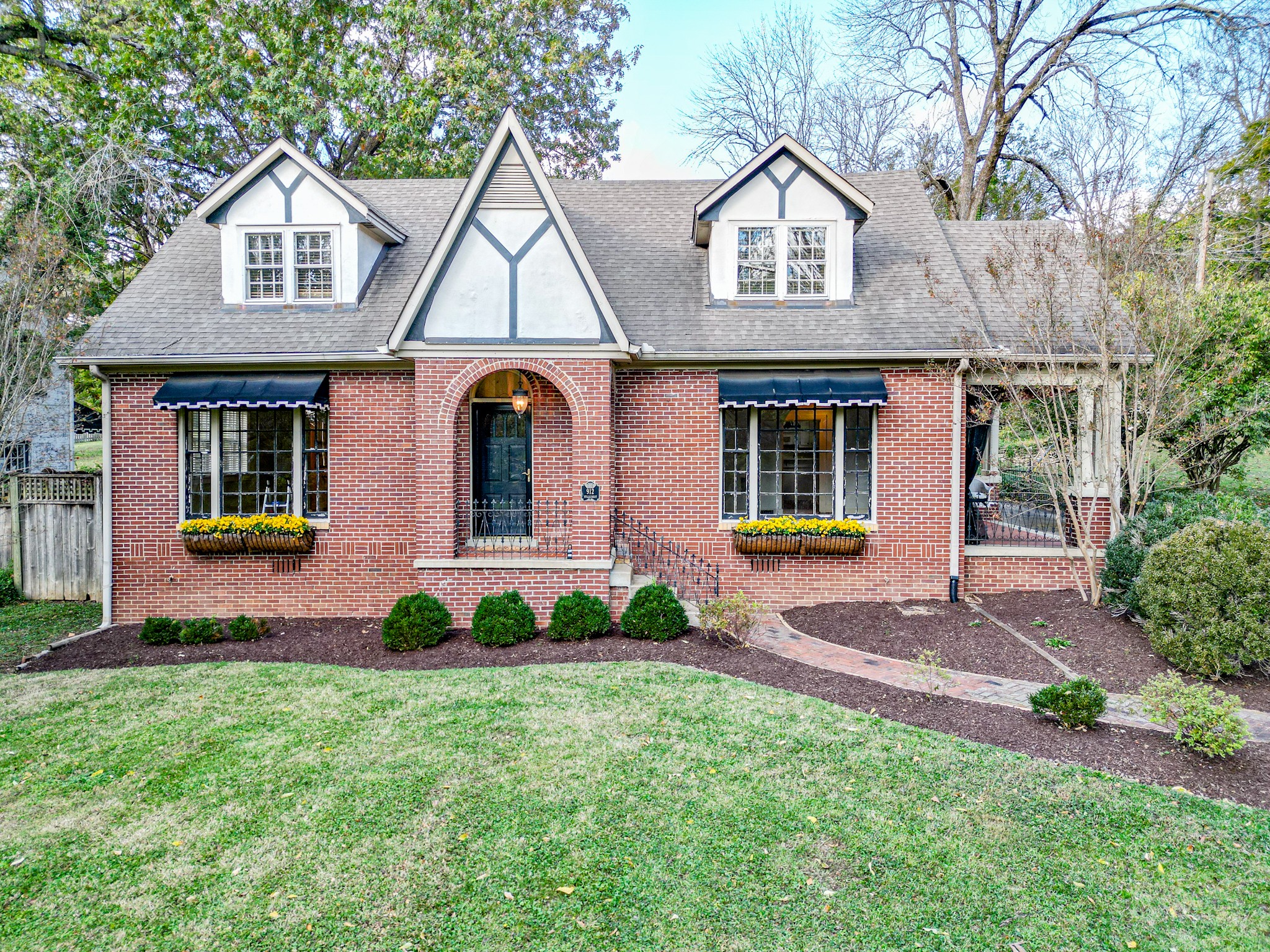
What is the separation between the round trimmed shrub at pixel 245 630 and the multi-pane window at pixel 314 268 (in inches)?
202

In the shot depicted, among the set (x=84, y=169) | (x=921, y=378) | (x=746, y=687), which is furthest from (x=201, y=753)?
(x=84, y=169)

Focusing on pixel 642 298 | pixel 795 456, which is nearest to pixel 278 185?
pixel 642 298

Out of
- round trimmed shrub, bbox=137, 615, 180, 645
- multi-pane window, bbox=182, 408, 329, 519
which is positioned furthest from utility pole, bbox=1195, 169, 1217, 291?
round trimmed shrub, bbox=137, 615, 180, 645

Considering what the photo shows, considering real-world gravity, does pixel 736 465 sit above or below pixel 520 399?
below

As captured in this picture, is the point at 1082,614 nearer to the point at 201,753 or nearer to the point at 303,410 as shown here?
the point at 201,753

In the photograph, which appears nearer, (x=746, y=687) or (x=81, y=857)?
(x=81, y=857)

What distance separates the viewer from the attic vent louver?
9.58 meters

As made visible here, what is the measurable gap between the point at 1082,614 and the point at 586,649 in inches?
260

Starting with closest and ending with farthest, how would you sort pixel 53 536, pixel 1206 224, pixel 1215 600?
1. pixel 1215 600
2. pixel 53 536
3. pixel 1206 224

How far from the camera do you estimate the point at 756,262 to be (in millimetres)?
11391

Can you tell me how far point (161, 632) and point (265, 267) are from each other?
573 cm

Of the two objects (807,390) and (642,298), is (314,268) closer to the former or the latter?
(642,298)

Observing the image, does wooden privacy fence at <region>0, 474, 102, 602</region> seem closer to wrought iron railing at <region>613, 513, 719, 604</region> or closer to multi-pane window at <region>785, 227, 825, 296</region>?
wrought iron railing at <region>613, 513, 719, 604</region>

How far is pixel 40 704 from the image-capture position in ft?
22.8
